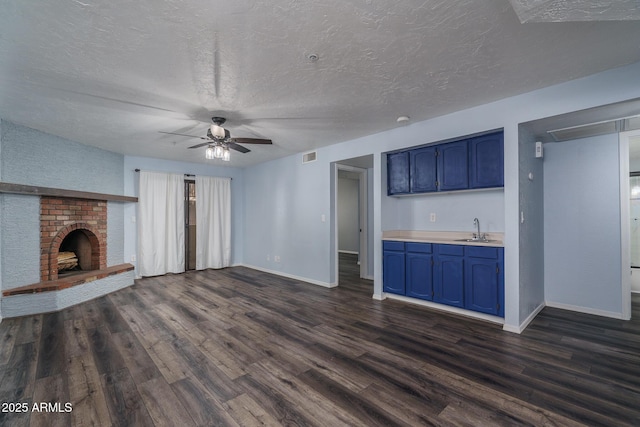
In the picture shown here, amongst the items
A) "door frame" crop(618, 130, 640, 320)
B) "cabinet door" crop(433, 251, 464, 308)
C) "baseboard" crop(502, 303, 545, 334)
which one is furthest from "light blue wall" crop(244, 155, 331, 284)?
"door frame" crop(618, 130, 640, 320)

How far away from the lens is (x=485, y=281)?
10.8 ft

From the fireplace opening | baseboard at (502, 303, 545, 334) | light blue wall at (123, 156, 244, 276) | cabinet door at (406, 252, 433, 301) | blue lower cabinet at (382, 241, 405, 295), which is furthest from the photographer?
light blue wall at (123, 156, 244, 276)

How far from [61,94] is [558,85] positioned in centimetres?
504

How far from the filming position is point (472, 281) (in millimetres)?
3402

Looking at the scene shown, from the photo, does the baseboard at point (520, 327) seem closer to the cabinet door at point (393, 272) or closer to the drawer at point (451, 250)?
the drawer at point (451, 250)

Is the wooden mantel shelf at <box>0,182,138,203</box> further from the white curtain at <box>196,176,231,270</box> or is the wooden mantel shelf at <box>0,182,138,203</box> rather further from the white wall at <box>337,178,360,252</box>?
the white wall at <box>337,178,360,252</box>

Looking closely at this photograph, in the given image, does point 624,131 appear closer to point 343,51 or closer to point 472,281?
point 472,281

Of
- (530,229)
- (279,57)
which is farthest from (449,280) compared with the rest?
(279,57)

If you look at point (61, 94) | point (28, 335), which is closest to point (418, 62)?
point (61, 94)

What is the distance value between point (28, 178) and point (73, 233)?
4.60 feet

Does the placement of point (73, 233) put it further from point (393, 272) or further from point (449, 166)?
point (449, 166)

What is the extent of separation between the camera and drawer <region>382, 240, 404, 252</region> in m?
4.08

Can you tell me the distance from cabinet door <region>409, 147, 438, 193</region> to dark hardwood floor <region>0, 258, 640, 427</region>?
1.70 m

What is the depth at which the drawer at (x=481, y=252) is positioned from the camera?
322 centimetres
